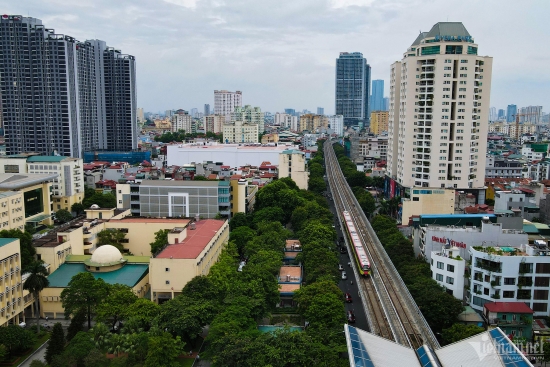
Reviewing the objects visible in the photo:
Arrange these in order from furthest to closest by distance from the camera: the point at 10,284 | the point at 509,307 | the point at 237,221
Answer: the point at 237,221, the point at 10,284, the point at 509,307

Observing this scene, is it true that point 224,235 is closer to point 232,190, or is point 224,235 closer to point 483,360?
point 232,190

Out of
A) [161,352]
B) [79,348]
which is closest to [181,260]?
[79,348]

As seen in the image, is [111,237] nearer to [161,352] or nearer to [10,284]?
[10,284]

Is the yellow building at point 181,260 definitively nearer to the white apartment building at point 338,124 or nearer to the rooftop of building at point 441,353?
the rooftop of building at point 441,353

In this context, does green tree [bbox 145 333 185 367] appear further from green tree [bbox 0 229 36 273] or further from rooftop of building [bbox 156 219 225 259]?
green tree [bbox 0 229 36 273]

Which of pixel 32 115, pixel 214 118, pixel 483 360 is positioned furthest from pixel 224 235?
pixel 214 118
